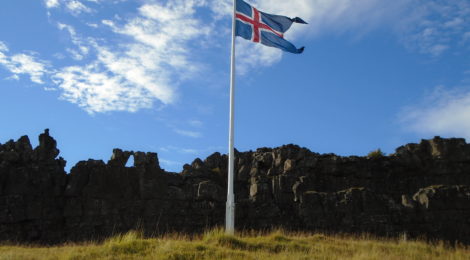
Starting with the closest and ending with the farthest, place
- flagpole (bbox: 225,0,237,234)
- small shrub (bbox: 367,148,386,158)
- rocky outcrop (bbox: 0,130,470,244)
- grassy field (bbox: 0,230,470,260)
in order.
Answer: grassy field (bbox: 0,230,470,260) < flagpole (bbox: 225,0,237,234) < rocky outcrop (bbox: 0,130,470,244) < small shrub (bbox: 367,148,386,158)

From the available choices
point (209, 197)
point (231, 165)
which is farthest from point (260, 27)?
point (209, 197)

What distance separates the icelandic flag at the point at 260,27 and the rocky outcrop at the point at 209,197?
52.3 feet

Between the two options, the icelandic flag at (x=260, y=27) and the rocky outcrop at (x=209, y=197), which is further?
the rocky outcrop at (x=209, y=197)

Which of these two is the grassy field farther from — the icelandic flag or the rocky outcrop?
the rocky outcrop

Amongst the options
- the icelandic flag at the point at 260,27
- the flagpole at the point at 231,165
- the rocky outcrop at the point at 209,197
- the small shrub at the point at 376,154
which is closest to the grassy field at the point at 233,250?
the flagpole at the point at 231,165

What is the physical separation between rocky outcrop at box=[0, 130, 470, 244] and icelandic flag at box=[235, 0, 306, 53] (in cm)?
1593

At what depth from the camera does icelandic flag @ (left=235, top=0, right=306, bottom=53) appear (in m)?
22.6

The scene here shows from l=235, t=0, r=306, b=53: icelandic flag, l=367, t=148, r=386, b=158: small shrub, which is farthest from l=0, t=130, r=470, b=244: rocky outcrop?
l=235, t=0, r=306, b=53: icelandic flag

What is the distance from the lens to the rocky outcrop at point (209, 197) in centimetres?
3391

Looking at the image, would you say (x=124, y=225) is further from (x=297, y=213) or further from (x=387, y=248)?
(x=387, y=248)

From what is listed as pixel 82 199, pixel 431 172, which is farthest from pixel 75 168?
pixel 431 172

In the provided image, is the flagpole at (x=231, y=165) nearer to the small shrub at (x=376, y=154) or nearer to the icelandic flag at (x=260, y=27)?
the icelandic flag at (x=260, y=27)

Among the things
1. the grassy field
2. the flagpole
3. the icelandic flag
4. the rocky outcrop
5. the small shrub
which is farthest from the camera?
the small shrub

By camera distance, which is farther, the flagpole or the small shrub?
the small shrub
